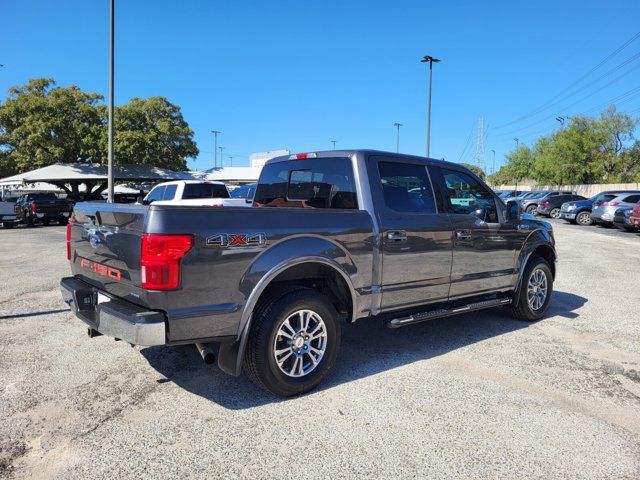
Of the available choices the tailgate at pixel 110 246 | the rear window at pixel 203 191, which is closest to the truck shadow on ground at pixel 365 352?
the tailgate at pixel 110 246

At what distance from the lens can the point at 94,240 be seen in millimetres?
3744

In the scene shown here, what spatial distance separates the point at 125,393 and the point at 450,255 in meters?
3.15

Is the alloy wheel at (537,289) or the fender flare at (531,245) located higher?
the fender flare at (531,245)

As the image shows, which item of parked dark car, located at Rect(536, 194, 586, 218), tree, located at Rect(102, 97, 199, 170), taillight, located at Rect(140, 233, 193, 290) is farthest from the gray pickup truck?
tree, located at Rect(102, 97, 199, 170)

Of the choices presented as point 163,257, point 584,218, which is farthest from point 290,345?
point 584,218

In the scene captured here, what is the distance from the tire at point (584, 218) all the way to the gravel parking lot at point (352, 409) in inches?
866

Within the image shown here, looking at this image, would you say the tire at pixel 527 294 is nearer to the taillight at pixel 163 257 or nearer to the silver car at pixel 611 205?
the taillight at pixel 163 257

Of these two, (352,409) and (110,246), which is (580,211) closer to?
(352,409)

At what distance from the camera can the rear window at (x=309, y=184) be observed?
14.3 ft

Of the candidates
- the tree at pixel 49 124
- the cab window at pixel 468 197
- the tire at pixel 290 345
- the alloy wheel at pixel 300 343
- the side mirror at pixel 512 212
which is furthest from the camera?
the tree at pixel 49 124

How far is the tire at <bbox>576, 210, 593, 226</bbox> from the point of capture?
24984 mm

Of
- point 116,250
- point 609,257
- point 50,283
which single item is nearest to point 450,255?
point 116,250

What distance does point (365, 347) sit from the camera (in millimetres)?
4910

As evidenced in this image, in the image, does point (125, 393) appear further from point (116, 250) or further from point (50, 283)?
point (50, 283)
